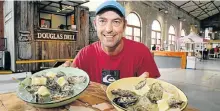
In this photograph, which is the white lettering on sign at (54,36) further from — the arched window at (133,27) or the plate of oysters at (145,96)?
the plate of oysters at (145,96)

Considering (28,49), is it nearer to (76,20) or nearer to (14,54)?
(14,54)

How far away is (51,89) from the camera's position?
2.84 ft

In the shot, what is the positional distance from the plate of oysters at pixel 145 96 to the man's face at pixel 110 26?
448 mm

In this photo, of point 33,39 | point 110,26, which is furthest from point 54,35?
point 110,26

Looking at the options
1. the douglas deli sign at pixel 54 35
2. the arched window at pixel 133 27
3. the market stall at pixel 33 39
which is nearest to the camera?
the market stall at pixel 33 39

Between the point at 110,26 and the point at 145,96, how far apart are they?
632 mm

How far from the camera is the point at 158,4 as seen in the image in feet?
43.9

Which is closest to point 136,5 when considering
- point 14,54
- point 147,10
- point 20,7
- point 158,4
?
point 147,10

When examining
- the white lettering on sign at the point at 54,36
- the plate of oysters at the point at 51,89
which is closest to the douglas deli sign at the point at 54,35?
the white lettering on sign at the point at 54,36

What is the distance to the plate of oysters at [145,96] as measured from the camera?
2.39 feet

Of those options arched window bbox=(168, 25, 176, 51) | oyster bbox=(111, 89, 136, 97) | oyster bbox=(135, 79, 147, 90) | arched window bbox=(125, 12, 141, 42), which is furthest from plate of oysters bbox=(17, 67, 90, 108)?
arched window bbox=(168, 25, 176, 51)

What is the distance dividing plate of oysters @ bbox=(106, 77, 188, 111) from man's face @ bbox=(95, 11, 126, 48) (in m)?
0.45

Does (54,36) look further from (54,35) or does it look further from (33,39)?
(33,39)

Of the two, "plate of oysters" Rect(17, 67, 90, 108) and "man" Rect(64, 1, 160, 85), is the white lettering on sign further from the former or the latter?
"plate of oysters" Rect(17, 67, 90, 108)
